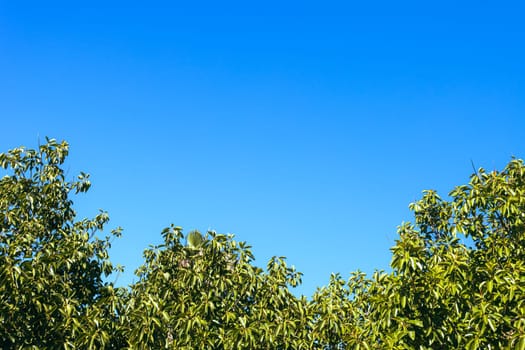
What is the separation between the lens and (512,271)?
562 inches

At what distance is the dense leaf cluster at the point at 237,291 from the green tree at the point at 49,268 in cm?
3

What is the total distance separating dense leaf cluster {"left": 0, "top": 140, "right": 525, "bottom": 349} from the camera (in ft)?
44.0

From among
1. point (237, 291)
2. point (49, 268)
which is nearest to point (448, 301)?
point (237, 291)

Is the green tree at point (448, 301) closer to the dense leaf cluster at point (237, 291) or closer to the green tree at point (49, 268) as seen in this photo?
the dense leaf cluster at point (237, 291)

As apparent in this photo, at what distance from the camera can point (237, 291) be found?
611 inches

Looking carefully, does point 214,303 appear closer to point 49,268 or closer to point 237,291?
point 237,291

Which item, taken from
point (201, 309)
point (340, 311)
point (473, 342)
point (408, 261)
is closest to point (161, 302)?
point (201, 309)

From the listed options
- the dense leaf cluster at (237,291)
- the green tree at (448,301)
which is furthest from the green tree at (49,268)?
the green tree at (448,301)

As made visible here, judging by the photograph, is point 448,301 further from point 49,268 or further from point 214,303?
point 49,268

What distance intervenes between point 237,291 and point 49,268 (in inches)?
176

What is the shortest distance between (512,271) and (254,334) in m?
5.96

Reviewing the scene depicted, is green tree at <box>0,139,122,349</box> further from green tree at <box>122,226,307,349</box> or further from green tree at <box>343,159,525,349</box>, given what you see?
green tree at <box>343,159,525,349</box>

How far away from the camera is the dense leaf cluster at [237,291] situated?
13.4m

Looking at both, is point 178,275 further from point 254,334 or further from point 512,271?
point 512,271
